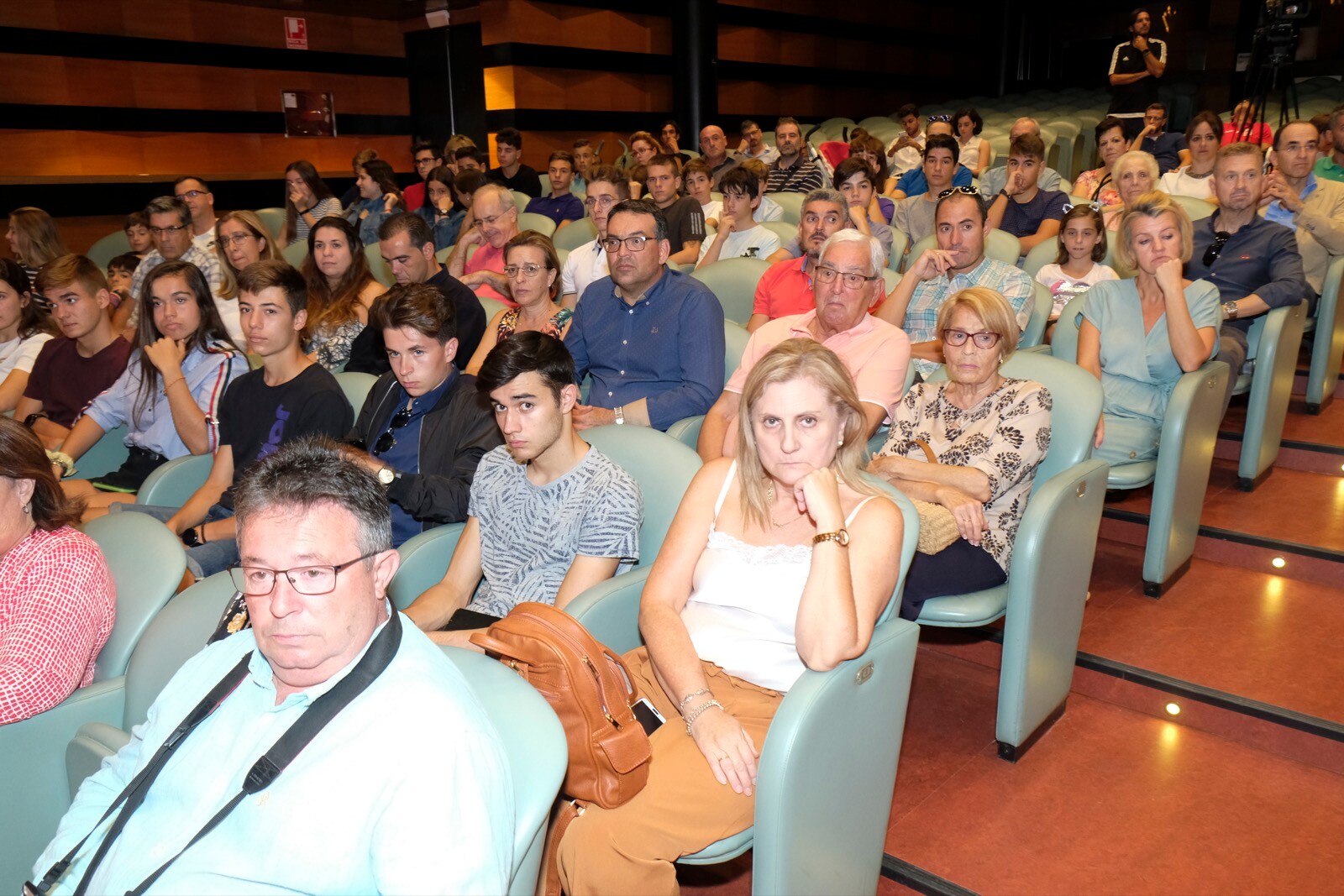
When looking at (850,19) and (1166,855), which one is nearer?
(1166,855)

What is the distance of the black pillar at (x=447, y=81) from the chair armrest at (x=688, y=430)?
23.2 ft

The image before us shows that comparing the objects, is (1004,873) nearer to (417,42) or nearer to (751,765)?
(751,765)

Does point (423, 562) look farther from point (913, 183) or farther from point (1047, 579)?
point (913, 183)

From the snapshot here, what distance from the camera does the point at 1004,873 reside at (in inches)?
82.0

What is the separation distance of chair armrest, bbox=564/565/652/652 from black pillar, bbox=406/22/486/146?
8117mm

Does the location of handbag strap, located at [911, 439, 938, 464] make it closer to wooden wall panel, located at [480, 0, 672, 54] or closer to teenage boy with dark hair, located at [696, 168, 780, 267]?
teenage boy with dark hair, located at [696, 168, 780, 267]

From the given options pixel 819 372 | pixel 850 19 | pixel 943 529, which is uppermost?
pixel 850 19

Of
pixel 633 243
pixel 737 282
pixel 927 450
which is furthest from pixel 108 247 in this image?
pixel 927 450

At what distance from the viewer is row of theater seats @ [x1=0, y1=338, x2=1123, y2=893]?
1.55 meters

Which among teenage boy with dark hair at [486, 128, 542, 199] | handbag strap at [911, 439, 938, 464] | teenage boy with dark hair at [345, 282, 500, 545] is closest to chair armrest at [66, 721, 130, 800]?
teenage boy with dark hair at [345, 282, 500, 545]

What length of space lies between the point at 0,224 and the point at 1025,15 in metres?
12.2

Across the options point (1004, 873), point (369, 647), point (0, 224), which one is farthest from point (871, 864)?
point (0, 224)

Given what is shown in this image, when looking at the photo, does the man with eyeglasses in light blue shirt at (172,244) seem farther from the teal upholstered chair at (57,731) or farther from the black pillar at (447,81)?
the black pillar at (447,81)

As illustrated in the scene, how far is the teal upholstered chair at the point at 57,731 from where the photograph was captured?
5.60 ft
